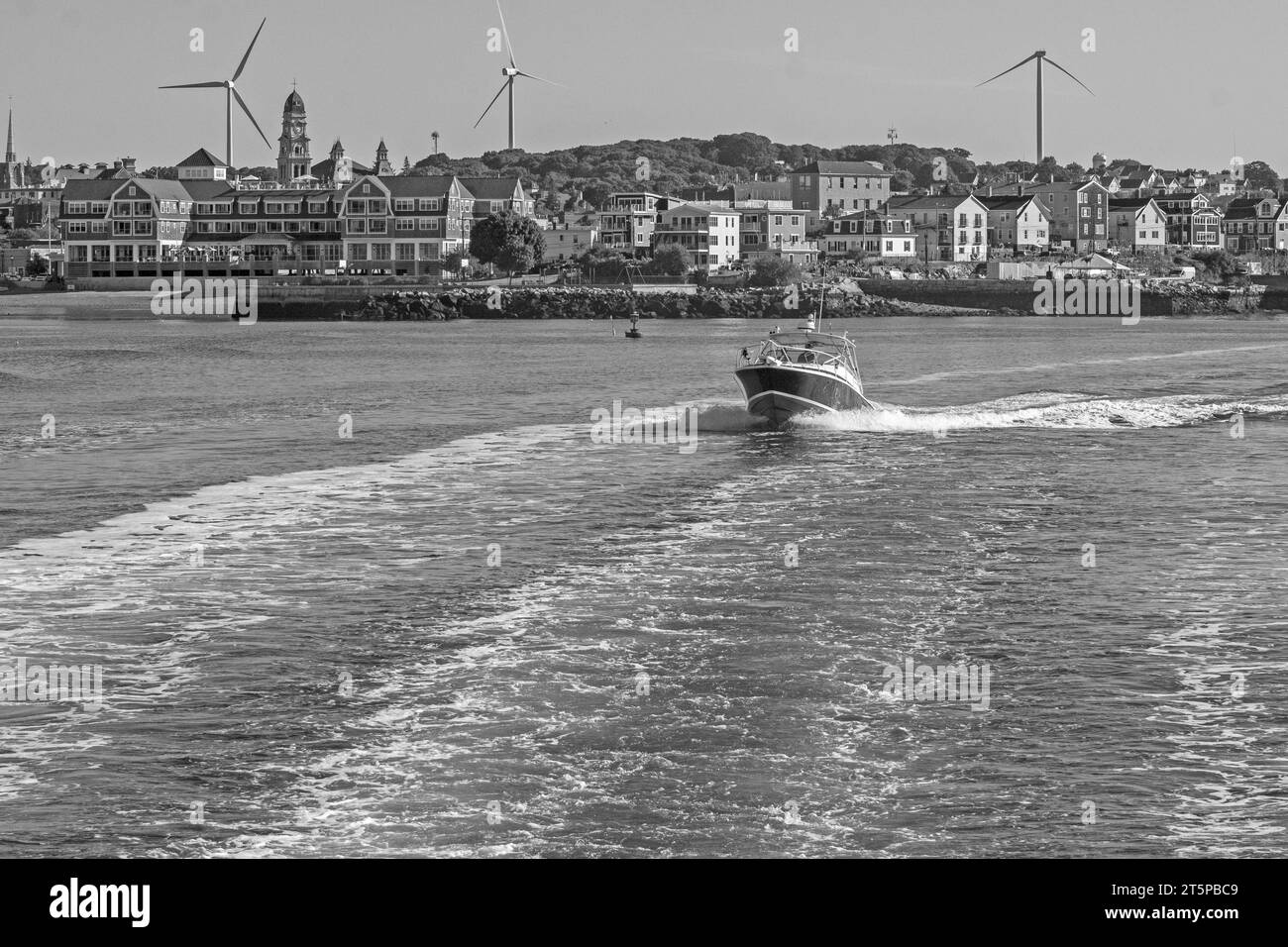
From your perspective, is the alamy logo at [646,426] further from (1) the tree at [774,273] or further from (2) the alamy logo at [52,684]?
(1) the tree at [774,273]

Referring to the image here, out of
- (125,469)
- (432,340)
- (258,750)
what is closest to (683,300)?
(432,340)

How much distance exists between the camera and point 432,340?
11138 centimetres

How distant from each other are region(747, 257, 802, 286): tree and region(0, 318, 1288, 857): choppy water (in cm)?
12273

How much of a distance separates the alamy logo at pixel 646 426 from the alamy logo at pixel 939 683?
84.5 ft

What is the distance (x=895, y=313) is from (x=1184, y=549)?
132679 millimetres

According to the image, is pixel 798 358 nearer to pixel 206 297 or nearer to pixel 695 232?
pixel 206 297

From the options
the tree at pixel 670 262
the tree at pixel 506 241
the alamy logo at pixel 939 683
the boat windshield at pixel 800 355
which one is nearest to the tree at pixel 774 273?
the tree at pixel 670 262

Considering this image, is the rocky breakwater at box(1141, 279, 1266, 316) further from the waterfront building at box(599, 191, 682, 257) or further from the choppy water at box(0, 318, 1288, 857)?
the choppy water at box(0, 318, 1288, 857)

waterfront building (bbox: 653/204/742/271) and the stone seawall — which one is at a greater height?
waterfront building (bbox: 653/204/742/271)
